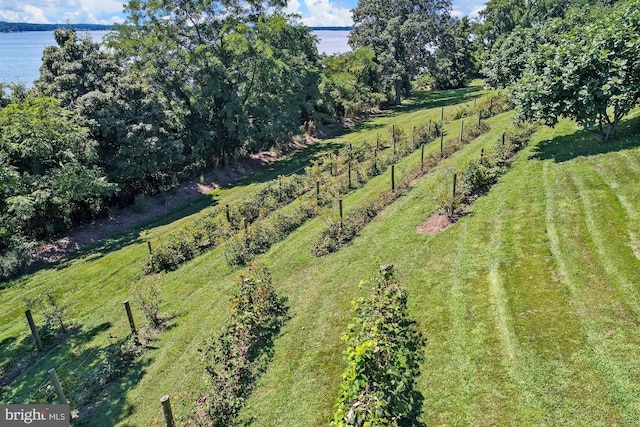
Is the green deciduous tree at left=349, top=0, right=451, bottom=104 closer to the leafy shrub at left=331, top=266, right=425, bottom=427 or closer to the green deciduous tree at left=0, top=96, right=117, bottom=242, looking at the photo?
the green deciduous tree at left=0, top=96, right=117, bottom=242

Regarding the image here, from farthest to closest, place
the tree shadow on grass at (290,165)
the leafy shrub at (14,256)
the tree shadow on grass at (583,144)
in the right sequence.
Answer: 1. the tree shadow on grass at (290,165)
2. the leafy shrub at (14,256)
3. the tree shadow on grass at (583,144)

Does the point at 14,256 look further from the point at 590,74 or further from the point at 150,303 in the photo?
the point at 590,74

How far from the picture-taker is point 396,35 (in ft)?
129

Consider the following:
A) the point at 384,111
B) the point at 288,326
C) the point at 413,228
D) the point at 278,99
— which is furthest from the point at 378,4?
the point at 288,326

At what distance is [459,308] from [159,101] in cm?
1855

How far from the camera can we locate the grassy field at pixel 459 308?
222 inches

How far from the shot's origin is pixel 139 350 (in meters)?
8.62

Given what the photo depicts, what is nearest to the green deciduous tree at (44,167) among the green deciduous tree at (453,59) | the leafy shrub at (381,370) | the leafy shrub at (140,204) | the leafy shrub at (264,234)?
the leafy shrub at (140,204)

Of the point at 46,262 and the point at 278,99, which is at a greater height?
the point at 278,99

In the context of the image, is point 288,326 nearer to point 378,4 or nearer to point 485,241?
point 485,241

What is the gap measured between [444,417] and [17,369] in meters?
9.49

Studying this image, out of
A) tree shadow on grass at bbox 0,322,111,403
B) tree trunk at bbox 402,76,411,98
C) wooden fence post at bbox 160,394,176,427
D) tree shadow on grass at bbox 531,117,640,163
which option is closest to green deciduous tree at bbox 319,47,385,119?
tree trunk at bbox 402,76,411,98

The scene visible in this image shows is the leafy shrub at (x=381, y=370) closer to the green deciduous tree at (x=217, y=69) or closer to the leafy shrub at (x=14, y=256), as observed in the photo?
the leafy shrub at (x=14, y=256)

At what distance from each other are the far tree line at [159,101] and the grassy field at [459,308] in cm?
359
